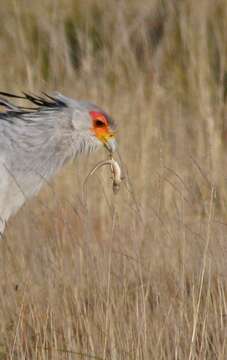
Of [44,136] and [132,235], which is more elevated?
[44,136]

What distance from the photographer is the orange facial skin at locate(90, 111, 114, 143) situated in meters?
4.06

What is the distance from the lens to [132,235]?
3889mm

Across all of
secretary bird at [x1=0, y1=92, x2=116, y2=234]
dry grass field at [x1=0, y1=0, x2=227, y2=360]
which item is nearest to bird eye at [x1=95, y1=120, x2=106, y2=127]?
secretary bird at [x1=0, y1=92, x2=116, y2=234]

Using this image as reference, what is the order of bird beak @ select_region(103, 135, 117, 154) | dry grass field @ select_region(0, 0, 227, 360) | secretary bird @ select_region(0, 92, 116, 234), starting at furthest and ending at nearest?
bird beak @ select_region(103, 135, 117, 154) < secretary bird @ select_region(0, 92, 116, 234) < dry grass field @ select_region(0, 0, 227, 360)

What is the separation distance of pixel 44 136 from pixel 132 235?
0.53 metres

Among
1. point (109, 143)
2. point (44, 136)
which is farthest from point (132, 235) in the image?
point (44, 136)

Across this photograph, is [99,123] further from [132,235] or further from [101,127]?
[132,235]

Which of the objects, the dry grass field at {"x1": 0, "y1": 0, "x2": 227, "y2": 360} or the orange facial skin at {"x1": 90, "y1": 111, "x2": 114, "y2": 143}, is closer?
the dry grass field at {"x1": 0, "y1": 0, "x2": 227, "y2": 360}

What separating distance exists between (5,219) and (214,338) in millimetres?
934

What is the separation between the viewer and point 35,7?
27.7ft

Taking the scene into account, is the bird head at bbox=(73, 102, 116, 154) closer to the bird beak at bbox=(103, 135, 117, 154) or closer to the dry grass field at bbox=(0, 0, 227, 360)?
the bird beak at bbox=(103, 135, 117, 154)

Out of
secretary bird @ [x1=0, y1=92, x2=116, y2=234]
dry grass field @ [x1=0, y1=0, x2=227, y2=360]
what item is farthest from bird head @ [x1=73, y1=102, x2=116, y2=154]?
dry grass field @ [x1=0, y1=0, x2=227, y2=360]

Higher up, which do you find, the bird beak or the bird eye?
the bird eye

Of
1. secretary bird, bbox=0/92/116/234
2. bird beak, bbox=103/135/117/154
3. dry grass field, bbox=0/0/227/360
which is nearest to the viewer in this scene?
dry grass field, bbox=0/0/227/360
